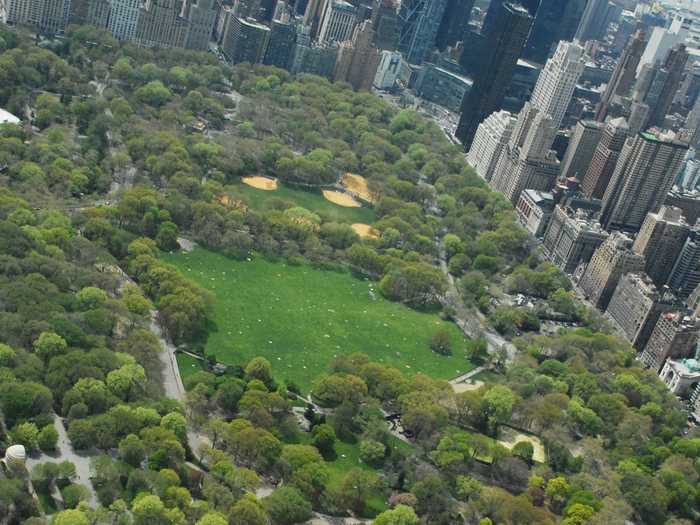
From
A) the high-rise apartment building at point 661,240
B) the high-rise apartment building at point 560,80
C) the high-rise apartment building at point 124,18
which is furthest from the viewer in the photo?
the high-rise apartment building at point 124,18

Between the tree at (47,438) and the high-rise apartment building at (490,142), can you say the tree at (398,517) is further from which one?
the high-rise apartment building at (490,142)

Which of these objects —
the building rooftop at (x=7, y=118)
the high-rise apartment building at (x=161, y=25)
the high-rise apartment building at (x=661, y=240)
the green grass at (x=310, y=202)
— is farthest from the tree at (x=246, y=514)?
the high-rise apartment building at (x=161, y=25)

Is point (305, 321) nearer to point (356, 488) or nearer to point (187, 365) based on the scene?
point (187, 365)

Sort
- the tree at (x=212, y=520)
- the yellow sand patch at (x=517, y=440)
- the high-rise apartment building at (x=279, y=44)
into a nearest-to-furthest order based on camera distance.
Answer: the tree at (x=212, y=520) → the yellow sand patch at (x=517, y=440) → the high-rise apartment building at (x=279, y=44)

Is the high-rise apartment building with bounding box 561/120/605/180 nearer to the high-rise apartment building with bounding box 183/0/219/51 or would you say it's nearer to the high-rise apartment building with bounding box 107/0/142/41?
the high-rise apartment building with bounding box 183/0/219/51

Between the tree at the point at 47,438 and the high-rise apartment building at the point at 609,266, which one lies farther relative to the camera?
the high-rise apartment building at the point at 609,266

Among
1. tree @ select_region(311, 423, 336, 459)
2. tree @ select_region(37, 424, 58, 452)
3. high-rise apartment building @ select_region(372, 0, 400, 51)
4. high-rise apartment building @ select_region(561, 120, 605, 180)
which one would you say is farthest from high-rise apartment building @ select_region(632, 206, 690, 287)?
tree @ select_region(37, 424, 58, 452)
